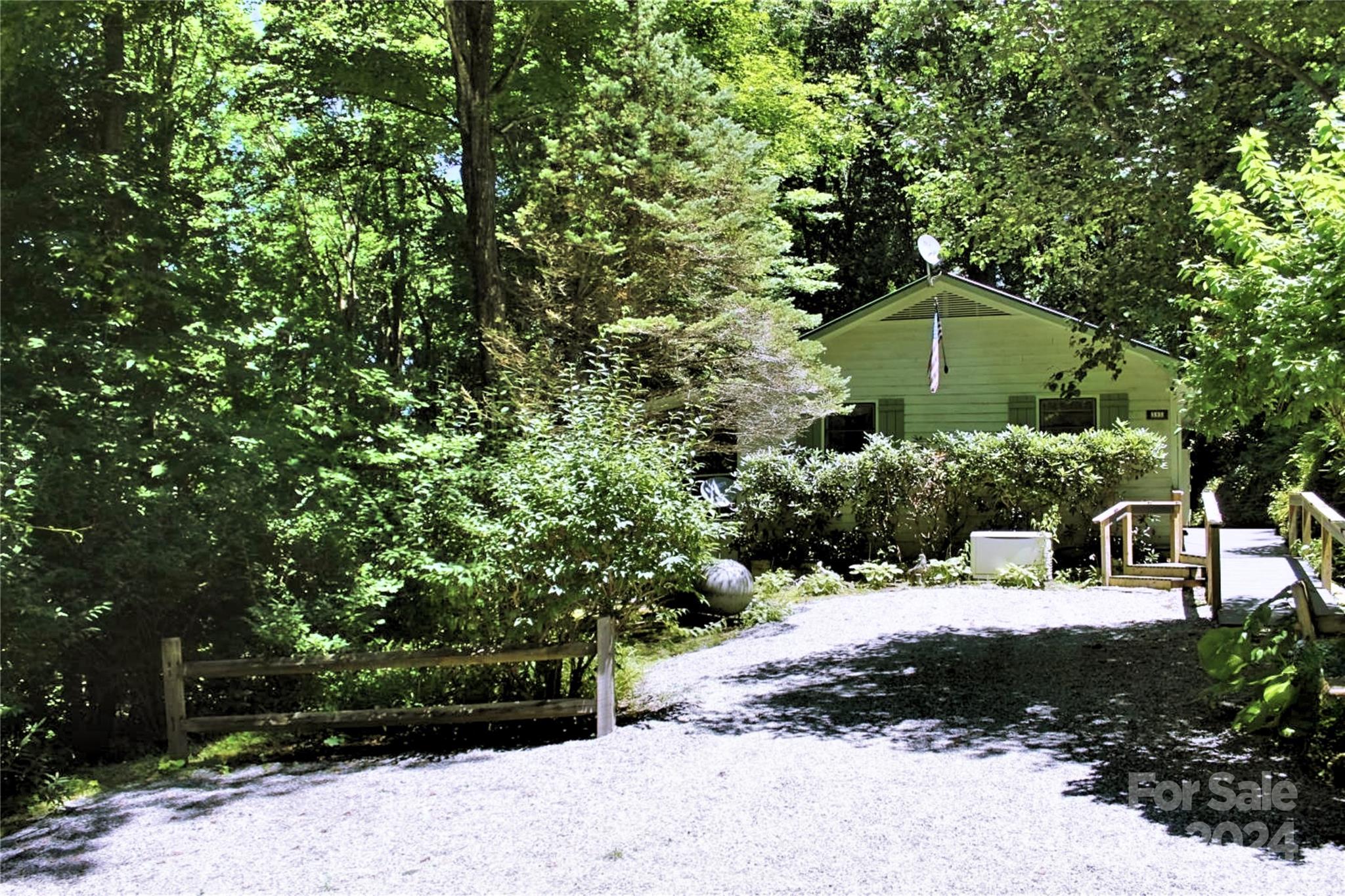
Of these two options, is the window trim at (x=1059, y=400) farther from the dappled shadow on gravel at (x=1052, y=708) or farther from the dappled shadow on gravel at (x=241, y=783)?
the dappled shadow on gravel at (x=241, y=783)

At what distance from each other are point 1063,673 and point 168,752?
6.79m

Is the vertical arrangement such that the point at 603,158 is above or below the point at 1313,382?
above

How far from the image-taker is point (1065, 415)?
15852mm

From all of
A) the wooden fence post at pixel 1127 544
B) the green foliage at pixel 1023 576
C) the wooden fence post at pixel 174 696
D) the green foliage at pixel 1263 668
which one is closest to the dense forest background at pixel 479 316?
the wooden fence post at pixel 174 696

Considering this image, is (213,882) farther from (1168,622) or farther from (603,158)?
(603,158)

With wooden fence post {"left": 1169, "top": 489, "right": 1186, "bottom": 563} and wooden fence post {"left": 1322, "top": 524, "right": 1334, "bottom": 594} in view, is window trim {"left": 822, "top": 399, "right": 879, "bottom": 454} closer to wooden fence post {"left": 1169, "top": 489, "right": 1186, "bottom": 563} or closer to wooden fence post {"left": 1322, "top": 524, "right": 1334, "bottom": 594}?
wooden fence post {"left": 1169, "top": 489, "right": 1186, "bottom": 563}

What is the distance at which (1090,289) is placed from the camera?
938 cm

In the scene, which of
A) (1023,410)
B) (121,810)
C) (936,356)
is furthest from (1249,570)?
(121,810)

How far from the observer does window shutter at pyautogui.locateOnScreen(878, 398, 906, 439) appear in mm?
16516

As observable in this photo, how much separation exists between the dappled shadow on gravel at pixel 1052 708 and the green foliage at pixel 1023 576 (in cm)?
276

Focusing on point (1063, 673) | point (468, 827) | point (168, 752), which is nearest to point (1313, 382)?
point (1063, 673)

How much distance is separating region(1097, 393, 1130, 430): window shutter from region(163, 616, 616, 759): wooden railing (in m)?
11.3

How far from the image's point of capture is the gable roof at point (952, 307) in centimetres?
1555

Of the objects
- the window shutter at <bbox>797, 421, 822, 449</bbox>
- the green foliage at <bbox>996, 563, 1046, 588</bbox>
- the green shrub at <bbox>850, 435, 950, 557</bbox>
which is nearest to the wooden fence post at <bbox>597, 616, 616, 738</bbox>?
the green foliage at <bbox>996, 563, 1046, 588</bbox>
